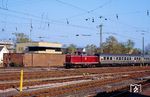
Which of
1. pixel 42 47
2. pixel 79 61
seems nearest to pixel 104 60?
pixel 79 61

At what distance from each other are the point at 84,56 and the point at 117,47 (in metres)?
66.7

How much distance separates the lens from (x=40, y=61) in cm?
6862

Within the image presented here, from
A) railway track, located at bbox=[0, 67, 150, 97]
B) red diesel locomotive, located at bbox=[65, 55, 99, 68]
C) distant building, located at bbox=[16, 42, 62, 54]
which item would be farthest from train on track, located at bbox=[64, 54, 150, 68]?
railway track, located at bbox=[0, 67, 150, 97]

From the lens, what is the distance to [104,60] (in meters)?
64.4

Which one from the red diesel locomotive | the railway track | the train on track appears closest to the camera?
the railway track

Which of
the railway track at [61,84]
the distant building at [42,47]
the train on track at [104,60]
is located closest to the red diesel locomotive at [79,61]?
the train on track at [104,60]

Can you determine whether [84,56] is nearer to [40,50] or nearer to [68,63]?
[68,63]

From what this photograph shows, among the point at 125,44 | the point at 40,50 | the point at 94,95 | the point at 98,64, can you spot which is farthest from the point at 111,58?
the point at 125,44

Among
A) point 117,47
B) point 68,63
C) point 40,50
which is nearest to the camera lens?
point 68,63

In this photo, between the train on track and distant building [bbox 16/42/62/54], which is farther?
distant building [bbox 16/42/62/54]

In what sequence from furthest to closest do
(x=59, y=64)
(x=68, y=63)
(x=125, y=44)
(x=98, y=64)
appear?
1. (x=125, y=44)
2. (x=59, y=64)
3. (x=98, y=64)
4. (x=68, y=63)

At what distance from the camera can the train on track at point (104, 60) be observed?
190ft

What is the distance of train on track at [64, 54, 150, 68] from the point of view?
190 feet

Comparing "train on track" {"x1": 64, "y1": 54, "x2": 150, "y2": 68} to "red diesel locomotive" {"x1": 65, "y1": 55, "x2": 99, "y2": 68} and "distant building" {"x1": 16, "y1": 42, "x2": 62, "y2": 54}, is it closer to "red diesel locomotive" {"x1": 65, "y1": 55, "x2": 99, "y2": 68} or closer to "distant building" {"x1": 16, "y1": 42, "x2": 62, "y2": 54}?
"red diesel locomotive" {"x1": 65, "y1": 55, "x2": 99, "y2": 68}
